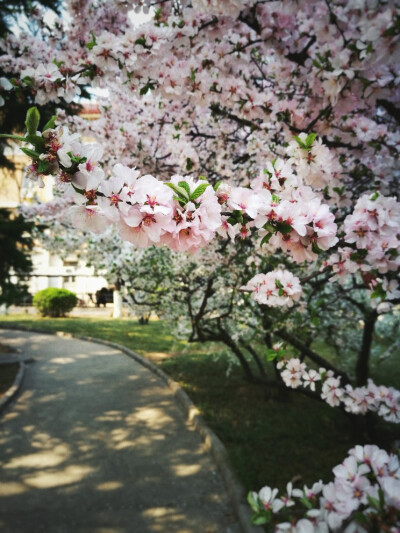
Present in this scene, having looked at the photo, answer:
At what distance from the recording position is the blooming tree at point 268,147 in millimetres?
1169

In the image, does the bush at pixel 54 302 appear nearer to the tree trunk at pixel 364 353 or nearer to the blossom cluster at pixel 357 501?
the tree trunk at pixel 364 353

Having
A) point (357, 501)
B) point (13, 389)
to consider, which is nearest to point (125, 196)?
point (357, 501)

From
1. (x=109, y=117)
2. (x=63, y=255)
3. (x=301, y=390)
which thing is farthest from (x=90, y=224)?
(x=63, y=255)

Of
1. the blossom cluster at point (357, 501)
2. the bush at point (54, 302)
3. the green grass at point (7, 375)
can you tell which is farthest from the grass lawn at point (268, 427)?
the bush at point (54, 302)

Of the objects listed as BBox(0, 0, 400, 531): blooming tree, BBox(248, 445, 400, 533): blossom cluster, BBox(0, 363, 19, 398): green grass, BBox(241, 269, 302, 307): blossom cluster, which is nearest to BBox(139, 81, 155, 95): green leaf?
BBox(0, 0, 400, 531): blooming tree

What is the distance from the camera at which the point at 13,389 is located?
7324 mm

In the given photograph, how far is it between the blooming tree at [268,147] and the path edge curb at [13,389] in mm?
4478

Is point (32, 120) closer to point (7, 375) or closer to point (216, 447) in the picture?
point (216, 447)

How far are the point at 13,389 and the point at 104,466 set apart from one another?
3.77 m

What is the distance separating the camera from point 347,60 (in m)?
2.42

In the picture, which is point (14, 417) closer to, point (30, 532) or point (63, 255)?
point (30, 532)

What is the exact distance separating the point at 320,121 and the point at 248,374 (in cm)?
521

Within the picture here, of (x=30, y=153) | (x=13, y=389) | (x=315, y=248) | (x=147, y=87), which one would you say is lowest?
(x=13, y=389)

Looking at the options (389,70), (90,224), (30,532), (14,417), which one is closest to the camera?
(90,224)
